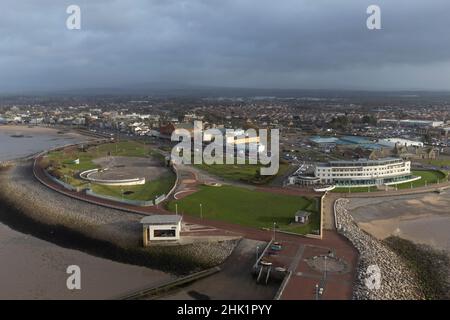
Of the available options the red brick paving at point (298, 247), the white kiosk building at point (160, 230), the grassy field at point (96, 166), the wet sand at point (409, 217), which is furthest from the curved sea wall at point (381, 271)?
the grassy field at point (96, 166)

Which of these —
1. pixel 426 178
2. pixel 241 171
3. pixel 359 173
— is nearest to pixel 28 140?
pixel 241 171

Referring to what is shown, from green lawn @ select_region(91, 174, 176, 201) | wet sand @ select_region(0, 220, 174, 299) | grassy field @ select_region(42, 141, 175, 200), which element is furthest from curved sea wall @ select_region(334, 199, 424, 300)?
grassy field @ select_region(42, 141, 175, 200)

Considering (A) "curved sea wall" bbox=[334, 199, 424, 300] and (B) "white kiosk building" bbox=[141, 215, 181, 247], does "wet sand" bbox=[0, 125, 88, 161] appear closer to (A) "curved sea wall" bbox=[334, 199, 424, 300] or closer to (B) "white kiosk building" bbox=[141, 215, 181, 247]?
(B) "white kiosk building" bbox=[141, 215, 181, 247]

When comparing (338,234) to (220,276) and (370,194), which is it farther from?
(370,194)

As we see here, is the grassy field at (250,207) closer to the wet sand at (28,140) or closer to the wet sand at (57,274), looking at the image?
the wet sand at (57,274)

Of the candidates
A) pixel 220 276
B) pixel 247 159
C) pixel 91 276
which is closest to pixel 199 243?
pixel 220 276

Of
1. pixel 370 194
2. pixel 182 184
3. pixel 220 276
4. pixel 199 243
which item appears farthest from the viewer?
pixel 182 184
